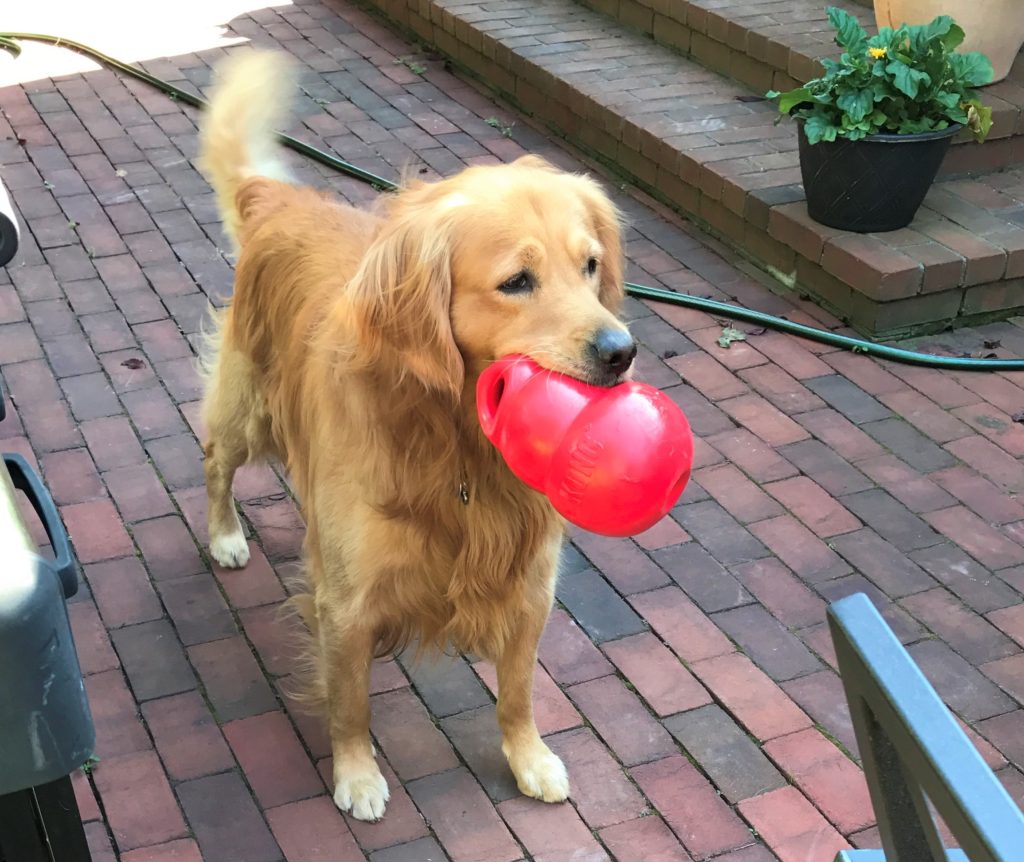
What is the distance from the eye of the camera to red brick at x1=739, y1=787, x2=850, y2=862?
8.89 ft

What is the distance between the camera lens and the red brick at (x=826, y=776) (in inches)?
110

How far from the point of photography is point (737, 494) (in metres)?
3.89

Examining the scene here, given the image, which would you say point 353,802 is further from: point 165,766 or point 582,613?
point 582,613

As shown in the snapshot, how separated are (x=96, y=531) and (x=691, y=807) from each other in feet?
6.36

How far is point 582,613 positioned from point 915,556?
3.38 ft

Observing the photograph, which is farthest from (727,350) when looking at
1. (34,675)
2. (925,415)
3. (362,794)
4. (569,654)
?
(34,675)

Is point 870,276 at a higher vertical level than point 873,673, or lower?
lower

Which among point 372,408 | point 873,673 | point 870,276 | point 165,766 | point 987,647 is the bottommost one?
point 165,766

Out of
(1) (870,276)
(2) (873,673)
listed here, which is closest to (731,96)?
(1) (870,276)

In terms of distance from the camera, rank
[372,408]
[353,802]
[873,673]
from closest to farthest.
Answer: [873,673]
[372,408]
[353,802]

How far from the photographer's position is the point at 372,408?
2496 mm

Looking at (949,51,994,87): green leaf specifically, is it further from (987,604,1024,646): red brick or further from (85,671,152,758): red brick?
(85,671,152,758): red brick

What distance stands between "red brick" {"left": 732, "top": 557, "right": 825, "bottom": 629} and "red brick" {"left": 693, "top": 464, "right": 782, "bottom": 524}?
23 centimetres

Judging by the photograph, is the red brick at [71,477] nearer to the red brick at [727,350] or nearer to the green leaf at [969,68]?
the red brick at [727,350]
